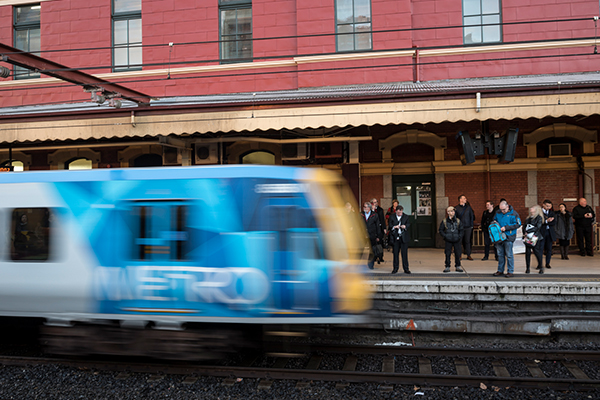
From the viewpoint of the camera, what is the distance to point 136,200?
17.8 feet

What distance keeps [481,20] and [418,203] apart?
6.11 m

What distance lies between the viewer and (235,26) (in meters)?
14.5

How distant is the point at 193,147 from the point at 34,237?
28.8 ft

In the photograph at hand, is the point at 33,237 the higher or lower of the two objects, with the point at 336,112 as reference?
lower

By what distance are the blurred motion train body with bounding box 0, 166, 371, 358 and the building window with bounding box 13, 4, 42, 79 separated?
41.8 feet

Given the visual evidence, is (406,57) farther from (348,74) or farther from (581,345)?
(581,345)

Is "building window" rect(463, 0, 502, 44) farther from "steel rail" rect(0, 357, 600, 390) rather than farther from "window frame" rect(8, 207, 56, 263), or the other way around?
"window frame" rect(8, 207, 56, 263)

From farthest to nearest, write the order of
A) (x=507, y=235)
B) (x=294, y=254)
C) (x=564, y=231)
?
(x=564, y=231)
(x=507, y=235)
(x=294, y=254)

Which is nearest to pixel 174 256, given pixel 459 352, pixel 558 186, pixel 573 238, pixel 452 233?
pixel 459 352

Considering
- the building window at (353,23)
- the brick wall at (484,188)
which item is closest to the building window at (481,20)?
the building window at (353,23)

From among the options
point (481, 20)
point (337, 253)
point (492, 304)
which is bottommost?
point (492, 304)

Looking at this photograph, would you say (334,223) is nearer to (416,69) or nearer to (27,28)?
(416,69)

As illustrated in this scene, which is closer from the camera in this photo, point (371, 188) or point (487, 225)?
point (487, 225)

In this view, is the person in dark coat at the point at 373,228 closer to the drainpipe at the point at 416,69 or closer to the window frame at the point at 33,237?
the drainpipe at the point at 416,69
